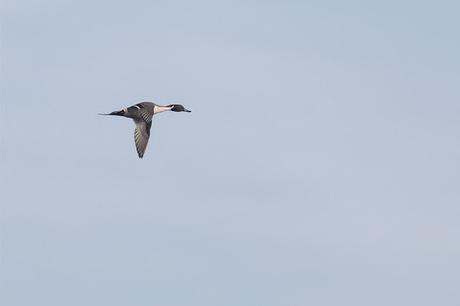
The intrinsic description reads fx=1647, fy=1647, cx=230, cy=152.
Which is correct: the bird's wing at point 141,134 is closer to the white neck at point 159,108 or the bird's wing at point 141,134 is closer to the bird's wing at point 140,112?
the bird's wing at point 140,112

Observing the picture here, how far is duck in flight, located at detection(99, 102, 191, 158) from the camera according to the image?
133m

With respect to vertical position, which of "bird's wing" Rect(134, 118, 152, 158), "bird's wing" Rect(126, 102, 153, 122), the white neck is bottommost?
"bird's wing" Rect(134, 118, 152, 158)

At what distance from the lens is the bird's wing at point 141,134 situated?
132375mm

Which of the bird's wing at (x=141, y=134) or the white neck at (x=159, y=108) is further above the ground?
the white neck at (x=159, y=108)

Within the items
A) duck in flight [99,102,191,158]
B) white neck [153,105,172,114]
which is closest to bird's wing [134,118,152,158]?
duck in flight [99,102,191,158]

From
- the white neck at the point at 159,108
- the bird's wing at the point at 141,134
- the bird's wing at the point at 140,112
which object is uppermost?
the white neck at the point at 159,108

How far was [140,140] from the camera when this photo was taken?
132875 millimetres

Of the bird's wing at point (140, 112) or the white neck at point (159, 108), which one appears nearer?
the bird's wing at point (140, 112)

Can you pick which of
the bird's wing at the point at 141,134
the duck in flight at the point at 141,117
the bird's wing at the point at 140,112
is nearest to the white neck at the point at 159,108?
the duck in flight at the point at 141,117

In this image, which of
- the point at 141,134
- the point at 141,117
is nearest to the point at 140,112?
the point at 141,117

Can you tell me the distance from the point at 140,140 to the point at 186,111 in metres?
10.1

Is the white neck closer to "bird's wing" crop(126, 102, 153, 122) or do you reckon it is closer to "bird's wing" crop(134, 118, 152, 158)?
"bird's wing" crop(126, 102, 153, 122)

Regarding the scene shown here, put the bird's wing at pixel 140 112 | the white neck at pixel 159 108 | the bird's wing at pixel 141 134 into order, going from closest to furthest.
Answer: the bird's wing at pixel 141 134 → the bird's wing at pixel 140 112 → the white neck at pixel 159 108

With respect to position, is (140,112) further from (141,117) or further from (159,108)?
(159,108)
